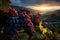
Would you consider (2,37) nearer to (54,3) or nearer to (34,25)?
(34,25)

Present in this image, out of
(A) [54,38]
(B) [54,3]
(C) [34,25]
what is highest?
(B) [54,3]

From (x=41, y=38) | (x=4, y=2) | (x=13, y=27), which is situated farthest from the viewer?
(x=41, y=38)

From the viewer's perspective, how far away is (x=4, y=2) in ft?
1.20

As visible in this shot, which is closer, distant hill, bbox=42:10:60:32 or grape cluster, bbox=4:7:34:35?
grape cluster, bbox=4:7:34:35

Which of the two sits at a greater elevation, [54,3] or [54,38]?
[54,3]

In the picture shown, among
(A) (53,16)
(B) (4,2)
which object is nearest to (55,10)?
(A) (53,16)

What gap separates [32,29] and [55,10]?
0.24m

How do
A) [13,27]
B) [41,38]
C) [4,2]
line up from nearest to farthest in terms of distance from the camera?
[4,2]
[13,27]
[41,38]

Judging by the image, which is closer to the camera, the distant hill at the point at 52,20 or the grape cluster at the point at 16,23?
the grape cluster at the point at 16,23

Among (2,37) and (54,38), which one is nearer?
(2,37)

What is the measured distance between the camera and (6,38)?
2.78 feet

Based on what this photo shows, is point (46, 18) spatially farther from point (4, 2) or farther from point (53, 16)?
point (4, 2)

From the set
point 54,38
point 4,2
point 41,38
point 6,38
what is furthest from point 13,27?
point 4,2

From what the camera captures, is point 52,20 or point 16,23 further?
point 52,20
